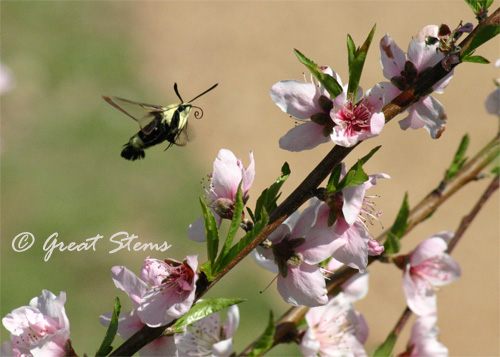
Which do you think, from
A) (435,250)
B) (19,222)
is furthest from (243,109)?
(435,250)

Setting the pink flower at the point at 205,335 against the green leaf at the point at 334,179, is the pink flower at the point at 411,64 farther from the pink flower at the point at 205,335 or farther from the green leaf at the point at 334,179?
the pink flower at the point at 205,335

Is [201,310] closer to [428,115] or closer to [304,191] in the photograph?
[304,191]

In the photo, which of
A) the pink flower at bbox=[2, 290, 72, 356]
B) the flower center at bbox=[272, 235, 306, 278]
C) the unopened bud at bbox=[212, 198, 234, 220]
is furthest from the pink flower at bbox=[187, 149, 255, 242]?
the pink flower at bbox=[2, 290, 72, 356]

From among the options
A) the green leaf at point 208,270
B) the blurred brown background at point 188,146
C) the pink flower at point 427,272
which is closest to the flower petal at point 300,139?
the green leaf at point 208,270

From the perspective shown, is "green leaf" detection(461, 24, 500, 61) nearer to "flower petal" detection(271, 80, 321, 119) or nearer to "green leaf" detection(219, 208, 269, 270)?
"flower petal" detection(271, 80, 321, 119)

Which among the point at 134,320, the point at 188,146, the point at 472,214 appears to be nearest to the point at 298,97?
the point at 134,320

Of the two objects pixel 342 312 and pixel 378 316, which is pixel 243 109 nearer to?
pixel 378 316

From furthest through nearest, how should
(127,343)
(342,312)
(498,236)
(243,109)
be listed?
(243,109) < (498,236) < (342,312) < (127,343)
